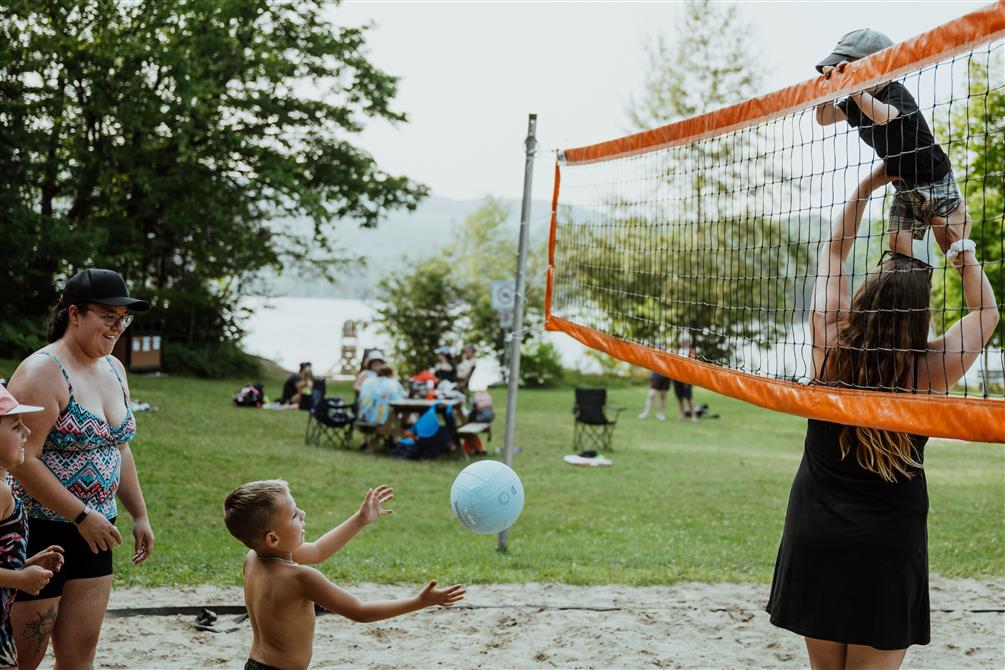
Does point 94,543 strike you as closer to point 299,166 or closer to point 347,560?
point 347,560

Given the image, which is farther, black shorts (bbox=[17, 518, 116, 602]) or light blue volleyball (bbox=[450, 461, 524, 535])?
light blue volleyball (bbox=[450, 461, 524, 535])

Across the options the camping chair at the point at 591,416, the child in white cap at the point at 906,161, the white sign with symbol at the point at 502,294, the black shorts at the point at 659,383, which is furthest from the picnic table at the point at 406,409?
the child in white cap at the point at 906,161

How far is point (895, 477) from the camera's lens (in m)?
2.50

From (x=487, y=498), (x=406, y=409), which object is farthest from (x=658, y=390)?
(x=487, y=498)

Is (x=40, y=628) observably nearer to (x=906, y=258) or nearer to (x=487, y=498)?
(x=487, y=498)

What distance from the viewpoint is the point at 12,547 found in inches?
101

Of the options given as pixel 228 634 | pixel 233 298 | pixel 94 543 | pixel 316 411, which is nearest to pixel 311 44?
pixel 233 298

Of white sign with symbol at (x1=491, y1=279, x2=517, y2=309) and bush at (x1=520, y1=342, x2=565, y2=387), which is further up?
white sign with symbol at (x1=491, y1=279, x2=517, y2=309)

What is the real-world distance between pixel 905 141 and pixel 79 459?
2.81 meters

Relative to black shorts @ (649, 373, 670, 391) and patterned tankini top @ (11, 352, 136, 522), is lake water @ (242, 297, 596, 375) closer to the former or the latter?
black shorts @ (649, 373, 670, 391)

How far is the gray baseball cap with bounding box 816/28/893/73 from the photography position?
123 inches

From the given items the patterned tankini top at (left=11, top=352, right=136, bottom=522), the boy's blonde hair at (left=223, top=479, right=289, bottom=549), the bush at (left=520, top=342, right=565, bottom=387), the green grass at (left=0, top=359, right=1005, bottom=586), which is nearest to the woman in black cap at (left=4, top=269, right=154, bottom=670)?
the patterned tankini top at (left=11, top=352, right=136, bottom=522)

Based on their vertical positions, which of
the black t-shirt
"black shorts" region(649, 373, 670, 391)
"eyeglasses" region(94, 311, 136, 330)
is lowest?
"black shorts" region(649, 373, 670, 391)

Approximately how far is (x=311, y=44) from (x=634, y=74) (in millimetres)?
10436
